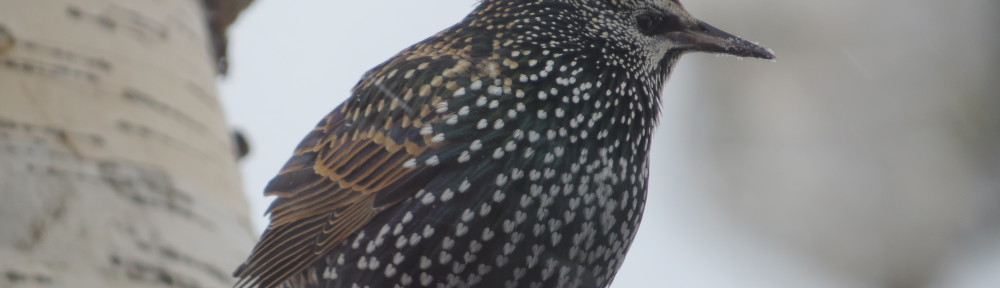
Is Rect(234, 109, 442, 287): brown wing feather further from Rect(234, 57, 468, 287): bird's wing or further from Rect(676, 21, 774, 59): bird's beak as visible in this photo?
Rect(676, 21, 774, 59): bird's beak

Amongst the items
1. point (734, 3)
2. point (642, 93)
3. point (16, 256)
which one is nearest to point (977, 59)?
point (734, 3)

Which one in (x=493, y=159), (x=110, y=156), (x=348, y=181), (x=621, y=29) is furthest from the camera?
(x=110, y=156)

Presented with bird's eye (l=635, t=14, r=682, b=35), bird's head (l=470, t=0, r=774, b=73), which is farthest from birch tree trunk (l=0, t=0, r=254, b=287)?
bird's eye (l=635, t=14, r=682, b=35)

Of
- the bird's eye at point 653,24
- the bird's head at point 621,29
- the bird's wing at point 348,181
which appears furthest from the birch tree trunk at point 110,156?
the bird's eye at point 653,24

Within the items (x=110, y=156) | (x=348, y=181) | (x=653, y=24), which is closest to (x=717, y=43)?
(x=653, y=24)

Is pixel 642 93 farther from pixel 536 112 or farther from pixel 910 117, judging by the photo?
pixel 910 117

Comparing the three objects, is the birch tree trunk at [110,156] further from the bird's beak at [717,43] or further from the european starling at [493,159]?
the bird's beak at [717,43]

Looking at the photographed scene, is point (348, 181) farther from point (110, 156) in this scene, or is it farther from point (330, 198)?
point (110, 156)
